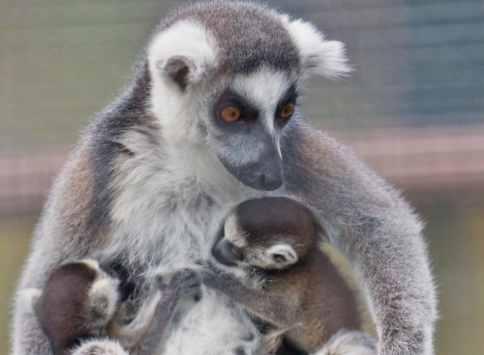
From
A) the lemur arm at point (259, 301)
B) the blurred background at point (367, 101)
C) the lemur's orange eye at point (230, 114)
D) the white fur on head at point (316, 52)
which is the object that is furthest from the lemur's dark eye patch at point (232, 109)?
Answer: the blurred background at point (367, 101)

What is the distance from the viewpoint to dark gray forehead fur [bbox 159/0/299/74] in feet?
16.4

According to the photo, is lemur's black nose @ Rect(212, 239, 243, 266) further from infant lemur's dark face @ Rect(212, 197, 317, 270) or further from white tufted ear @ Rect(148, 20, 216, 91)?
white tufted ear @ Rect(148, 20, 216, 91)

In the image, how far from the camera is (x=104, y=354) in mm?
4996

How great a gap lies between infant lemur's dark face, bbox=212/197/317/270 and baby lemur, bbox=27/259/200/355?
8.1 inches

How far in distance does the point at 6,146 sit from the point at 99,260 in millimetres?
3049

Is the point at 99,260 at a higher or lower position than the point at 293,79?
lower

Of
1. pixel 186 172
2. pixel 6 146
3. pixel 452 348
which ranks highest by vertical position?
pixel 186 172

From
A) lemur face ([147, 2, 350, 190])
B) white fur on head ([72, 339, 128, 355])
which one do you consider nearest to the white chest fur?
lemur face ([147, 2, 350, 190])

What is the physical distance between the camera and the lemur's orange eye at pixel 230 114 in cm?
500

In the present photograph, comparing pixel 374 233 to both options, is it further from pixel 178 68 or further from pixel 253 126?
pixel 178 68

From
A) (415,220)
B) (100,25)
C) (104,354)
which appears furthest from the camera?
(100,25)

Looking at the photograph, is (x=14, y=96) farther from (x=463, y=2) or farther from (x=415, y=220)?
(x=415, y=220)

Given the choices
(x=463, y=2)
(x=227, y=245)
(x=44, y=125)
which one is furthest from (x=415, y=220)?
(x=44, y=125)

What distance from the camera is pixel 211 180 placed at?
5242 millimetres
